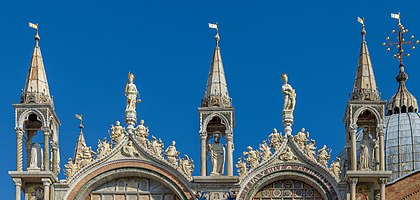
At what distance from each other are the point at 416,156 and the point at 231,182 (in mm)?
→ 17484

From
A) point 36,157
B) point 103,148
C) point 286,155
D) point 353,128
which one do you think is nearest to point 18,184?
point 36,157

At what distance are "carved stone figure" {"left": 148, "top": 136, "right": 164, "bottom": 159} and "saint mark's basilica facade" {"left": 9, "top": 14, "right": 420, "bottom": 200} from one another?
1.2 inches

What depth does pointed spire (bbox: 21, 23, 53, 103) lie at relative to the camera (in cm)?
4747

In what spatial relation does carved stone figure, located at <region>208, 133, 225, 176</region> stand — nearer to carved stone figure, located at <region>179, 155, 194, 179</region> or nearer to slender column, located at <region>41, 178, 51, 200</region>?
carved stone figure, located at <region>179, 155, 194, 179</region>

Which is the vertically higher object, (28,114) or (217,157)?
(28,114)

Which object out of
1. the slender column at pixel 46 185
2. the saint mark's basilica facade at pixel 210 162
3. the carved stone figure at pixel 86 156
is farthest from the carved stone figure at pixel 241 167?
the slender column at pixel 46 185

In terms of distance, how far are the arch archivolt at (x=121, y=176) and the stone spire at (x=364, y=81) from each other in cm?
617

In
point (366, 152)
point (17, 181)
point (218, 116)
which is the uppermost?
point (218, 116)

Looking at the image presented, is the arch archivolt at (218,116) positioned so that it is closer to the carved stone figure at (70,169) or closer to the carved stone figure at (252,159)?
the carved stone figure at (252,159)

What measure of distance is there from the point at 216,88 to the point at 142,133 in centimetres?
273

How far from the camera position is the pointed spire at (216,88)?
47375 mm

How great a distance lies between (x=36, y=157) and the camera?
47125mm

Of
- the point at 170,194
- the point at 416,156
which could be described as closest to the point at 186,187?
the point at 170,194

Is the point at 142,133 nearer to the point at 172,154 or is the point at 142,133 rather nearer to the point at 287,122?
the point at 172,154
